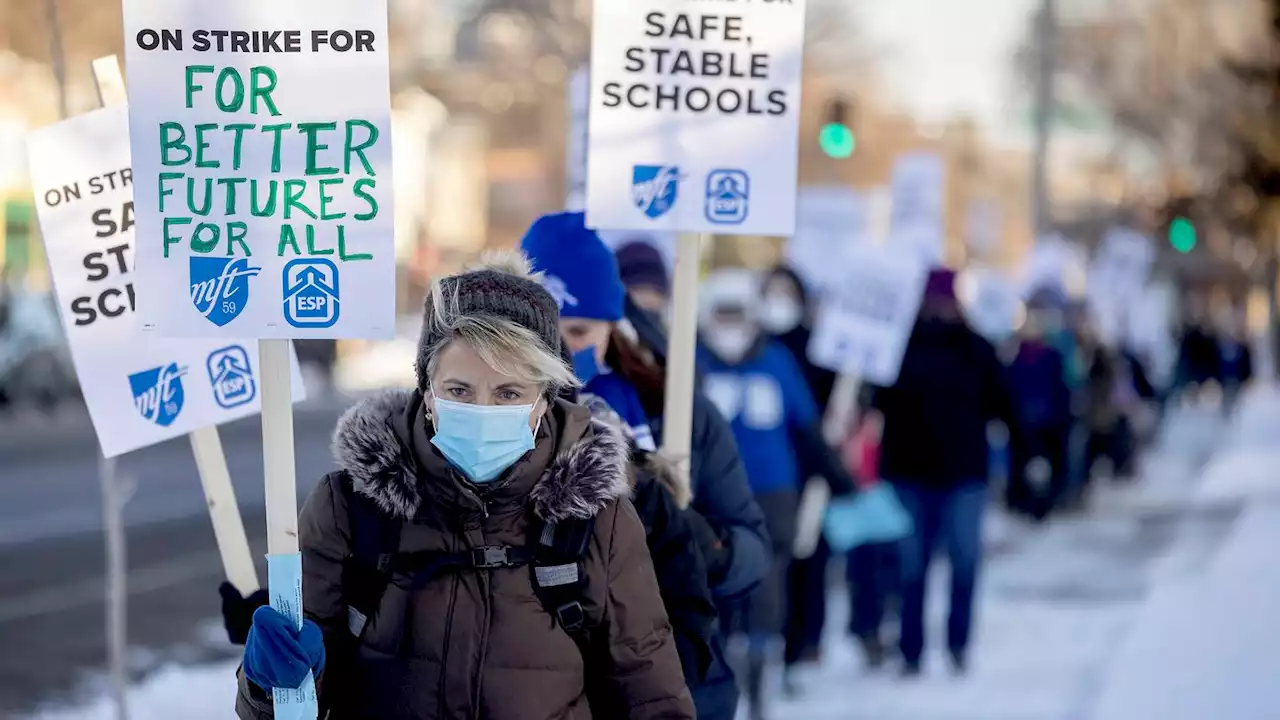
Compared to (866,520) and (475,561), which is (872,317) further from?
(475,561)

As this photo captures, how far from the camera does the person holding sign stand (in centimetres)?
326

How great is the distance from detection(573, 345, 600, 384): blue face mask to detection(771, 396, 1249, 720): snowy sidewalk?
3.95 metres

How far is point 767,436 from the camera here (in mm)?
7855

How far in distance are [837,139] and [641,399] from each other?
25.7 feet

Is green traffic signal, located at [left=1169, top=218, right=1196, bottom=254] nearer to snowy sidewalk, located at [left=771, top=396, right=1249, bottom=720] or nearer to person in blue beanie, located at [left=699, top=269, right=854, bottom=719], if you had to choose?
snowy sidewalk, located at [left=771, top=396, right=1249, bottom=720]

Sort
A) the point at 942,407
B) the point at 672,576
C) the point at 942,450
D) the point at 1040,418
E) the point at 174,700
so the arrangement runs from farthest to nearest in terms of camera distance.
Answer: the point at 1040,418 < the point at 942,407 < the point at 942,450 < the point at 174,700 < the point at 672,576

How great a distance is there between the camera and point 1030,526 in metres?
16.9

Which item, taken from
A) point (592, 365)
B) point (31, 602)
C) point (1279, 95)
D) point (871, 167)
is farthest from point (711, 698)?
point (871, 167)

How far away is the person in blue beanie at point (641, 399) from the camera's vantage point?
477 centimetres

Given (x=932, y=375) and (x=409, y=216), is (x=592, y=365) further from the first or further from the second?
(x=409, y=216)

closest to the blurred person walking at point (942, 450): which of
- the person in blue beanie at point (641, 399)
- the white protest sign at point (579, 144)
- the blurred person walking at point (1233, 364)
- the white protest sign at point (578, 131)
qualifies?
the white protest sign at point (579, 144)

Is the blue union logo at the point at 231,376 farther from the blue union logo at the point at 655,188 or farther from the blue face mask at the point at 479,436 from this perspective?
the blue face mask at the point at 479,436

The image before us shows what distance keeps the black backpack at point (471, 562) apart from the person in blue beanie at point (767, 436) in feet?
14.2

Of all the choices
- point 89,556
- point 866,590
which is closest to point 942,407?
point 866,590
